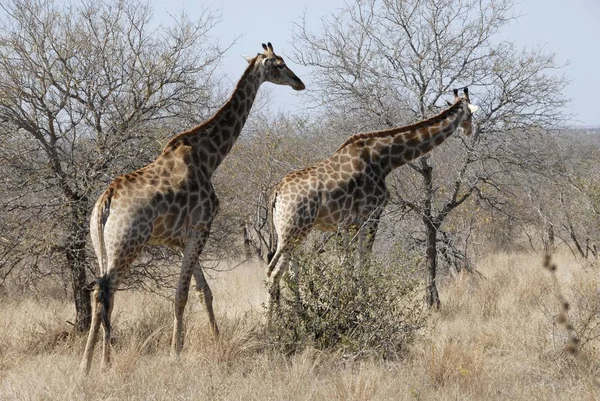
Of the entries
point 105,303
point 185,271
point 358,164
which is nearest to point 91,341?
point 105,303

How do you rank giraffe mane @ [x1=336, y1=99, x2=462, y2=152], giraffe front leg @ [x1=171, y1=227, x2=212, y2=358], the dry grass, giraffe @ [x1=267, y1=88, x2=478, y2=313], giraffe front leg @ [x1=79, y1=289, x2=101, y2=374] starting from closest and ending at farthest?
1. the dry grass
2. giraffe front leg @ [x1=79, y1=289, x2=101, y2=374]
3. giraffe front leg @ [x1=171, y1=227, x2=212, y2=358]
4. giraffe @ [x1=267, y1=88, x2=478, y2=313]
5. giraffe mane @ [x1=336, y1=99, x2=462, y2=152]

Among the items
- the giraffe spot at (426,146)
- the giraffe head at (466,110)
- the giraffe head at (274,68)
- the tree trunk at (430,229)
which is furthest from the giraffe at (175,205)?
the tree trunk at (430,229)

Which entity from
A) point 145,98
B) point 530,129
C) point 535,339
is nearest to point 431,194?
point 530,129

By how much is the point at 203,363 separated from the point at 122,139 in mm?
2546

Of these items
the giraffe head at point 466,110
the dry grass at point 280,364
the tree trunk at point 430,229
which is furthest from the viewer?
the tree trunk at point 430,229

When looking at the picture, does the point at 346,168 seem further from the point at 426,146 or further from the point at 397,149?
the point at 426,146

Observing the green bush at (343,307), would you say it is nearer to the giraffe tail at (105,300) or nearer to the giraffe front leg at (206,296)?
the giraffe front leg at (206,296)

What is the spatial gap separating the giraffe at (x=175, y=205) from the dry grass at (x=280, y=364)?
1.27 feet

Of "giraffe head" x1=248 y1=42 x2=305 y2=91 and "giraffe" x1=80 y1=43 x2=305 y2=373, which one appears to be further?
"giraffe head" x1=248 y1=42 x2=305 y2=91

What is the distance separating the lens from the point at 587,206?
1368 cm

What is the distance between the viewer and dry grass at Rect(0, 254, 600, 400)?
5605mm

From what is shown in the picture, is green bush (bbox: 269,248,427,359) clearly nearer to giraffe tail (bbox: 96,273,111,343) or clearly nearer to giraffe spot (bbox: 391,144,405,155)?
giraffe tail (bbox: 96,273,111,343)

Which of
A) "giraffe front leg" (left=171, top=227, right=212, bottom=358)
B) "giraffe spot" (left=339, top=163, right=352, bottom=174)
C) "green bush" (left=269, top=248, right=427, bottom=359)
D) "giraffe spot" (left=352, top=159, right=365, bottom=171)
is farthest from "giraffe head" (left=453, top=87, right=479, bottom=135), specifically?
"giraffe front leg" (left=171, top=227, right=212, bottom=358)

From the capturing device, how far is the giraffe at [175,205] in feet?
20.4
